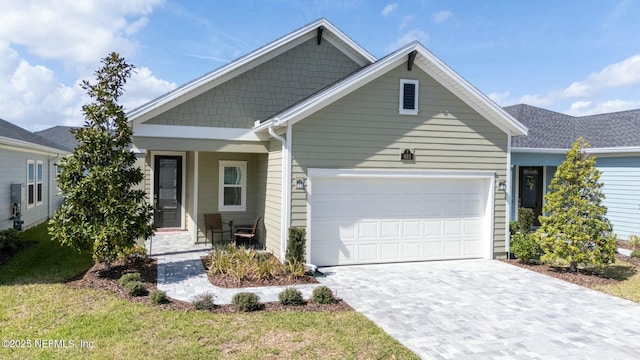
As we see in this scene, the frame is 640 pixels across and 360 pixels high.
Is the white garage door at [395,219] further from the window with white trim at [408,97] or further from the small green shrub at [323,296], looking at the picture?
the small green shrub at [323,296]

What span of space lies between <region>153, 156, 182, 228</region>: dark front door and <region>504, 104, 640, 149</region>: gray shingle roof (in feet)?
41.5

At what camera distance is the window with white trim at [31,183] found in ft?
53.1

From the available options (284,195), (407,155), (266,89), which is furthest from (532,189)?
(284,195)

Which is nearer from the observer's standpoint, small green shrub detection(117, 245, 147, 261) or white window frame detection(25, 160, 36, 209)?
small green shrub detection(117, 245, 147, 261)

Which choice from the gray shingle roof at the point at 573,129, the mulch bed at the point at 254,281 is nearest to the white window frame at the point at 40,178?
the mulch bed at the point at 254,281

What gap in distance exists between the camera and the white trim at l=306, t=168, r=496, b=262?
10.3m

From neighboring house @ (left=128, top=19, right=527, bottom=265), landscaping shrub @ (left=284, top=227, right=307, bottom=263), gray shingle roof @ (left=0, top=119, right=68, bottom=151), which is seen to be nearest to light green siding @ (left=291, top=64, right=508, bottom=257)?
neighboring house @ (left=128, top=19, right=527, bottom=265)

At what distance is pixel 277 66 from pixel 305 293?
7433 millimetres

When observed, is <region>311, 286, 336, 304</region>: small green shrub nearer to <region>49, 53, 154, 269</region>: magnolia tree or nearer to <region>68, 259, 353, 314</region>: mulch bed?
<region>68, 259, 353, 314</region>: mulch bed

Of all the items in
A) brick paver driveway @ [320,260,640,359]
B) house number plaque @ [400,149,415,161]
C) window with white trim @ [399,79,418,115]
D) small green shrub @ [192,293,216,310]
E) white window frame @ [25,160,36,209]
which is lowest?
brick paver driveway @ [320,260,640,359]

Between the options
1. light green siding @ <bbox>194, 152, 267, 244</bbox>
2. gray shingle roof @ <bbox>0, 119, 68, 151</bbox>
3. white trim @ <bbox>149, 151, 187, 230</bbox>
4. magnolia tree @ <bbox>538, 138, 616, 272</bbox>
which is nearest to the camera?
magnolia tree @ <bbox>538, 138, 616, 272</bbox>

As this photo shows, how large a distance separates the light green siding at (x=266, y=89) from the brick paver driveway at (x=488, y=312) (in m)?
5.41

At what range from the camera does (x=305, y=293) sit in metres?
8.16

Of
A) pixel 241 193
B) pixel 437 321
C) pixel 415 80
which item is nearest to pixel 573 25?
pixel 415 80
